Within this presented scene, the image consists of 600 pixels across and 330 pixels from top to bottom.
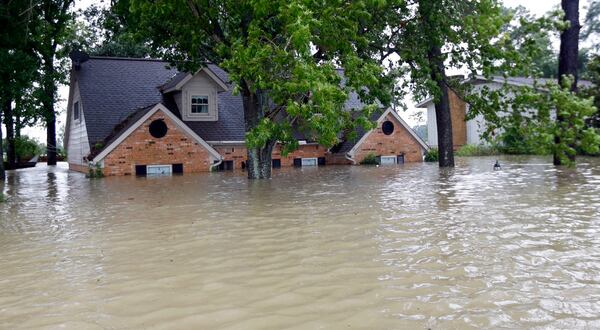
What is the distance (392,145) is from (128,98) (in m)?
15.3

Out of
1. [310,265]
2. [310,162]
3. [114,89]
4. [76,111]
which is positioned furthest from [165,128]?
[310,265]

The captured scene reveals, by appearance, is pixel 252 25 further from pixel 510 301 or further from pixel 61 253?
pixel 510 301

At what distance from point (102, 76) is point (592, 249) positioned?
87.8ft

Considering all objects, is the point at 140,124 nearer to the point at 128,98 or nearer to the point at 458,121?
the point at 128,98

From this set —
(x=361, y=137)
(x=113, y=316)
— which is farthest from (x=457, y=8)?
(x=113, y=316)

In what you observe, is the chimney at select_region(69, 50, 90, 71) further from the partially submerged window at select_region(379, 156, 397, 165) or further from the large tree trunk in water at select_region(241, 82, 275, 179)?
the partially submerged window at select_region(379, 156, 397, 165)

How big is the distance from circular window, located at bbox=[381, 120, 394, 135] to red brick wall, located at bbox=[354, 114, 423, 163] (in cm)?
17

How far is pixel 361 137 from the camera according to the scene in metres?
29.9

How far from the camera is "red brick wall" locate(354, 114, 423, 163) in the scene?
30109 mm

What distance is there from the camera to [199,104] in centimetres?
2739

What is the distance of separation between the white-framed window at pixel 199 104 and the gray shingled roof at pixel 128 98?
0.66m

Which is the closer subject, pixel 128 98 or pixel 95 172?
pixel 95 172

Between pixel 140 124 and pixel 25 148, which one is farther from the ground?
pixel 140 124

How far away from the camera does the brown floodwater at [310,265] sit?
3914 millimetres
